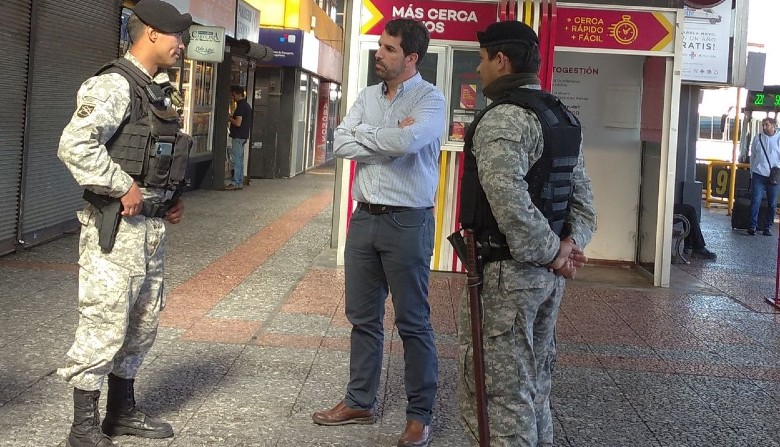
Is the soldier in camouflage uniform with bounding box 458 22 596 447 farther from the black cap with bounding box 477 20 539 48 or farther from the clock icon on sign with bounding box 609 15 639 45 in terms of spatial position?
the clock icon on sign with bounding box 609 15 639 45

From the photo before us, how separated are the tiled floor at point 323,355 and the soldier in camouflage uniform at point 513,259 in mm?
1172

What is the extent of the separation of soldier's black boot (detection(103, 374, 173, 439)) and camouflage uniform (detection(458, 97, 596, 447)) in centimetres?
153

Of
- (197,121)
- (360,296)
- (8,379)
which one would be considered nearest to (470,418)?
(360,296)

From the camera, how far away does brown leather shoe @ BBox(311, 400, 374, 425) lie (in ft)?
15.9

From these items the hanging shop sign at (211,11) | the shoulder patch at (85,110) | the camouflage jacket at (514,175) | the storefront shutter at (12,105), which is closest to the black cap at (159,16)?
the shoulder patch at (85,110)

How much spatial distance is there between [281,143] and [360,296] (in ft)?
60.4

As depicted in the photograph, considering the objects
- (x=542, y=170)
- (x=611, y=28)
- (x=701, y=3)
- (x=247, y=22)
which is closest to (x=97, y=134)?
(x=542, y=170)

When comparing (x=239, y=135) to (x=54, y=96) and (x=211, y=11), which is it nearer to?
(x=211, y=11)

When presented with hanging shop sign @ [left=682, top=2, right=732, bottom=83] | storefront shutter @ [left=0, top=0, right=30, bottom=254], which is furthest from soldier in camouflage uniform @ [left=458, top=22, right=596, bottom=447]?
hanging shop sign @ [left=682, top=2, right=732, bottom=83]

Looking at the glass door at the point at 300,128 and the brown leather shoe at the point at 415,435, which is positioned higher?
the glass door at the point at 300,128

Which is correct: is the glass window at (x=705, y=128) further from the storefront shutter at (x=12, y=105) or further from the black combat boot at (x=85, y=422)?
the black combat boot at (x=85, y=422)

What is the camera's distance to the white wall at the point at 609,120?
10.7 metres

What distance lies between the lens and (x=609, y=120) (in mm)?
10742

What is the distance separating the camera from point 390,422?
4977mm
